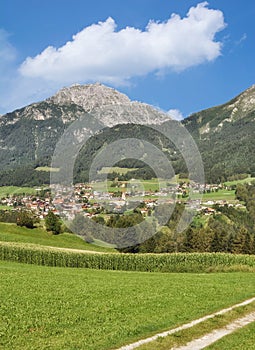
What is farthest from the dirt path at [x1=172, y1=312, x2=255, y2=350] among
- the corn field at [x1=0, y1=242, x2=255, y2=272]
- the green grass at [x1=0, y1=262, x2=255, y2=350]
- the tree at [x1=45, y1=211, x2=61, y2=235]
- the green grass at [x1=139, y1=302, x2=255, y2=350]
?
the tree at [x1=45, y1=211, x2=61, y2=235]

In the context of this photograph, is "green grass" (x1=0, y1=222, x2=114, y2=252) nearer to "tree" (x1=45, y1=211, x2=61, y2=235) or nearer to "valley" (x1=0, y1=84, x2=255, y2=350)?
"valley" (x1=0, y1=84, x2=255, y2=350)

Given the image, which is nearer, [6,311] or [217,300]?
[6,311]

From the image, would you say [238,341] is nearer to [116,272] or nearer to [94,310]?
[94,310]

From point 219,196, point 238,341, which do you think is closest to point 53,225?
point 238,341

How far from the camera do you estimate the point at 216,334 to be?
14242mm

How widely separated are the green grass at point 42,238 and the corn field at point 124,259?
17.0 metres

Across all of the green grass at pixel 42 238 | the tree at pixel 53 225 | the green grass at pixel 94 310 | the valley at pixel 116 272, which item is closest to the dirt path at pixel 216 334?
the valley at pixel 116 272

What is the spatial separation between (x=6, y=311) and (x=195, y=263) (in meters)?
40.0

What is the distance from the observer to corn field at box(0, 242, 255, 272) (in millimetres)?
52938

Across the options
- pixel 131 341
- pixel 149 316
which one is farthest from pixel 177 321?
pixel 131 341

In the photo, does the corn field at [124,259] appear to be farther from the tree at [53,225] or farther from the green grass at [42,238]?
the tree at [53,225]

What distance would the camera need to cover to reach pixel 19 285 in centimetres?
2533

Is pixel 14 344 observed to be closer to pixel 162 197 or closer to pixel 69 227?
pixel 69 227

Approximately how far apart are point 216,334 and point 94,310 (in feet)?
19.8
